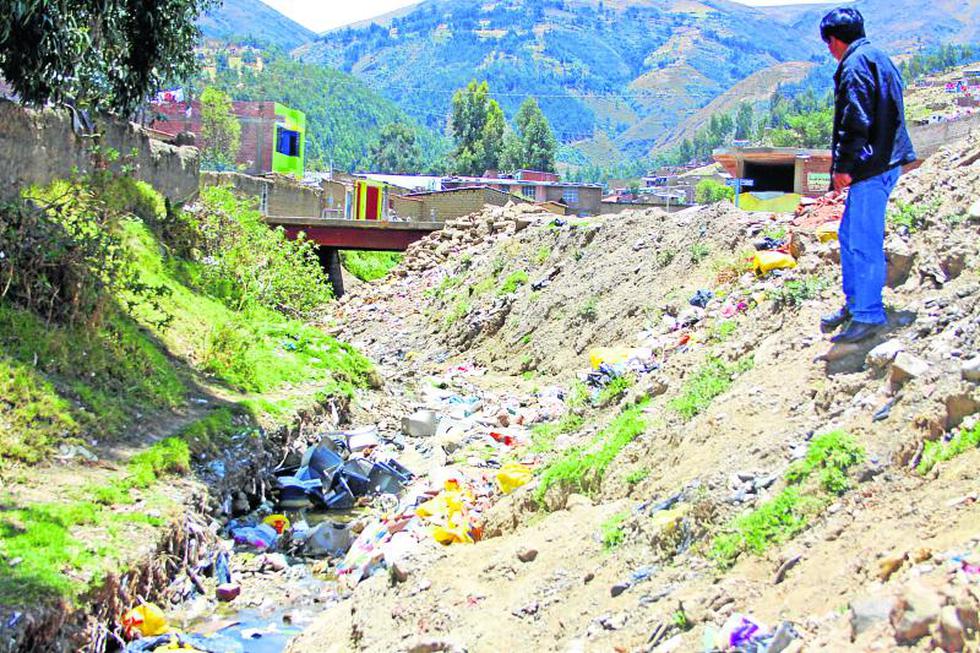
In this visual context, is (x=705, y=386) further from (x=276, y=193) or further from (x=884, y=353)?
(x=276, y=193)

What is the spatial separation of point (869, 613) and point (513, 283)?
18.6 meters

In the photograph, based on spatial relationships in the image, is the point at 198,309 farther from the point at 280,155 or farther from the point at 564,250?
the point at 280,155

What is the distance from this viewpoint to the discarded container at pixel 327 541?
938 centimetres

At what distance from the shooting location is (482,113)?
88.6 meters

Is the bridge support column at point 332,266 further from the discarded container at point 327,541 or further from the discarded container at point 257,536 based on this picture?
the discarded container at point 327,541

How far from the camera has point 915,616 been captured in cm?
353

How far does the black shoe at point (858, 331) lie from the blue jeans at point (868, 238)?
34 mm

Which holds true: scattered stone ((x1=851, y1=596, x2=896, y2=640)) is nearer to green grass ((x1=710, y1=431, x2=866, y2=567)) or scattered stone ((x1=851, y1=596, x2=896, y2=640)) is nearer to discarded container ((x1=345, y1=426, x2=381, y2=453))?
green grass ((x1=710, y1=431, x2=866, y2=567))

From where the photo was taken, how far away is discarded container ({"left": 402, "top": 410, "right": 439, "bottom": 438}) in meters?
13.7

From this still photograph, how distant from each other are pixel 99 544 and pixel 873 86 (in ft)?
18.6

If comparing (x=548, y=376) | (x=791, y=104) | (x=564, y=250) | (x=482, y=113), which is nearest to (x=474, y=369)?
(x=548, y=376)

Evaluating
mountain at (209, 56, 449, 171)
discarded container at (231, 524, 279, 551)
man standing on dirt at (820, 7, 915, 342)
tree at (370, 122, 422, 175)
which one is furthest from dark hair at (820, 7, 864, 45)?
mountain at (209, 56, 449, 171)

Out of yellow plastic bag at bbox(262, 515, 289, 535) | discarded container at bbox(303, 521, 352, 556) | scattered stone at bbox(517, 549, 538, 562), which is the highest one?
scattered stone at bbox(517, 549, 538, 562)

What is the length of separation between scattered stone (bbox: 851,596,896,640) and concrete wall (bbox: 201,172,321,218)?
2848 cm
